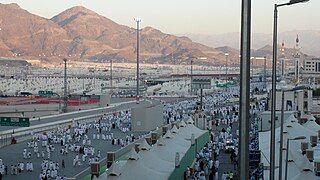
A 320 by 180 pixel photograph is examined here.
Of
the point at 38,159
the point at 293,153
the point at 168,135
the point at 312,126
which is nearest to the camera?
the point at 293,153

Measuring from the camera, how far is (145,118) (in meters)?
29.9

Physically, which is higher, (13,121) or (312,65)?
(312,65)

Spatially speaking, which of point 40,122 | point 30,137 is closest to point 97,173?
point 30,137

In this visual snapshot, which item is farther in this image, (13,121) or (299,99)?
(299,99)

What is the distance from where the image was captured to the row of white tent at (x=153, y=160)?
39.0 feet

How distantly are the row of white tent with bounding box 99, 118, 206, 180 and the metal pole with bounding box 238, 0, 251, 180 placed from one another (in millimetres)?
7433

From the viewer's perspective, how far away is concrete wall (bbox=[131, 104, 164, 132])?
29562mm

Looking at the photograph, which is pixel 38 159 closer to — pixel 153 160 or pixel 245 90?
pixel 153 160

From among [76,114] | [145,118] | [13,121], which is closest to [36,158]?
[13,121]

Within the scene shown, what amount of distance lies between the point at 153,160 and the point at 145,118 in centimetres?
1561

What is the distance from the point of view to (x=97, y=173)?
12891mm

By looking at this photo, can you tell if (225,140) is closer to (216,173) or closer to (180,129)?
(180,129)

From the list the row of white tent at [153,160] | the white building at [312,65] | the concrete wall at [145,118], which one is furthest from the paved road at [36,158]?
the white building at [312,65]

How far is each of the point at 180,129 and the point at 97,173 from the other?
28.7 feet
